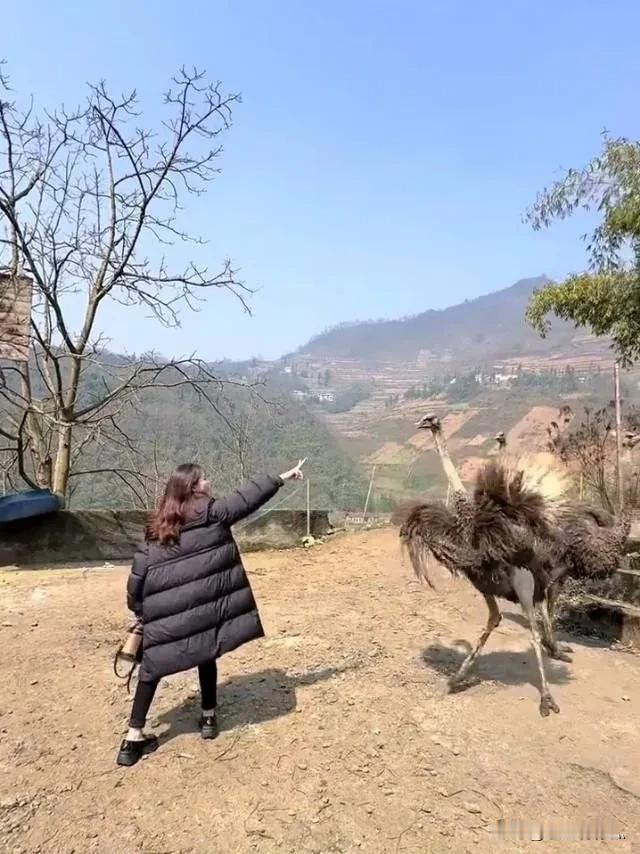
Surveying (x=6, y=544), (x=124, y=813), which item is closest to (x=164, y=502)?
(x=124, y=813)

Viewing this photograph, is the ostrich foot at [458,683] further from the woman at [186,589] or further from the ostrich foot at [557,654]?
the woman at [186,589]

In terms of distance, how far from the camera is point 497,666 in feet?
15.8

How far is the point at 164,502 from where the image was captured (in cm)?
348

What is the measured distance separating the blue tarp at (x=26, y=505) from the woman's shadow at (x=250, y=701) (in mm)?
4151

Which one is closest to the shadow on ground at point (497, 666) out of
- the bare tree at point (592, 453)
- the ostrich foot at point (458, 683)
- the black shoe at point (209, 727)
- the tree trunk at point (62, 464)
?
the ostrich foot at point (458, 683)

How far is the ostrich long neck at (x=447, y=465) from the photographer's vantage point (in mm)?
4332

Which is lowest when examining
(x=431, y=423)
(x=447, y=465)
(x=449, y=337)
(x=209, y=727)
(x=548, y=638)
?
(x=548, y=638)

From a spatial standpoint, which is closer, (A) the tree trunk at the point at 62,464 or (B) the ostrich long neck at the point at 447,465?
(B) the ostrich long neck at the point at 447,465

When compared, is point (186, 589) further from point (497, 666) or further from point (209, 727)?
point (497, 666)

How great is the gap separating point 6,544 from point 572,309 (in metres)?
6.92

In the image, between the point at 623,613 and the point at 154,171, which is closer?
the point at 623,613

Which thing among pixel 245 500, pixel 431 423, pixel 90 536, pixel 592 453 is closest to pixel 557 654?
pixel 431 423

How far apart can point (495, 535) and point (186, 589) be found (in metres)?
1.84

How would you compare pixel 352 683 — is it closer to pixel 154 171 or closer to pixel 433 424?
pixel 433 424
